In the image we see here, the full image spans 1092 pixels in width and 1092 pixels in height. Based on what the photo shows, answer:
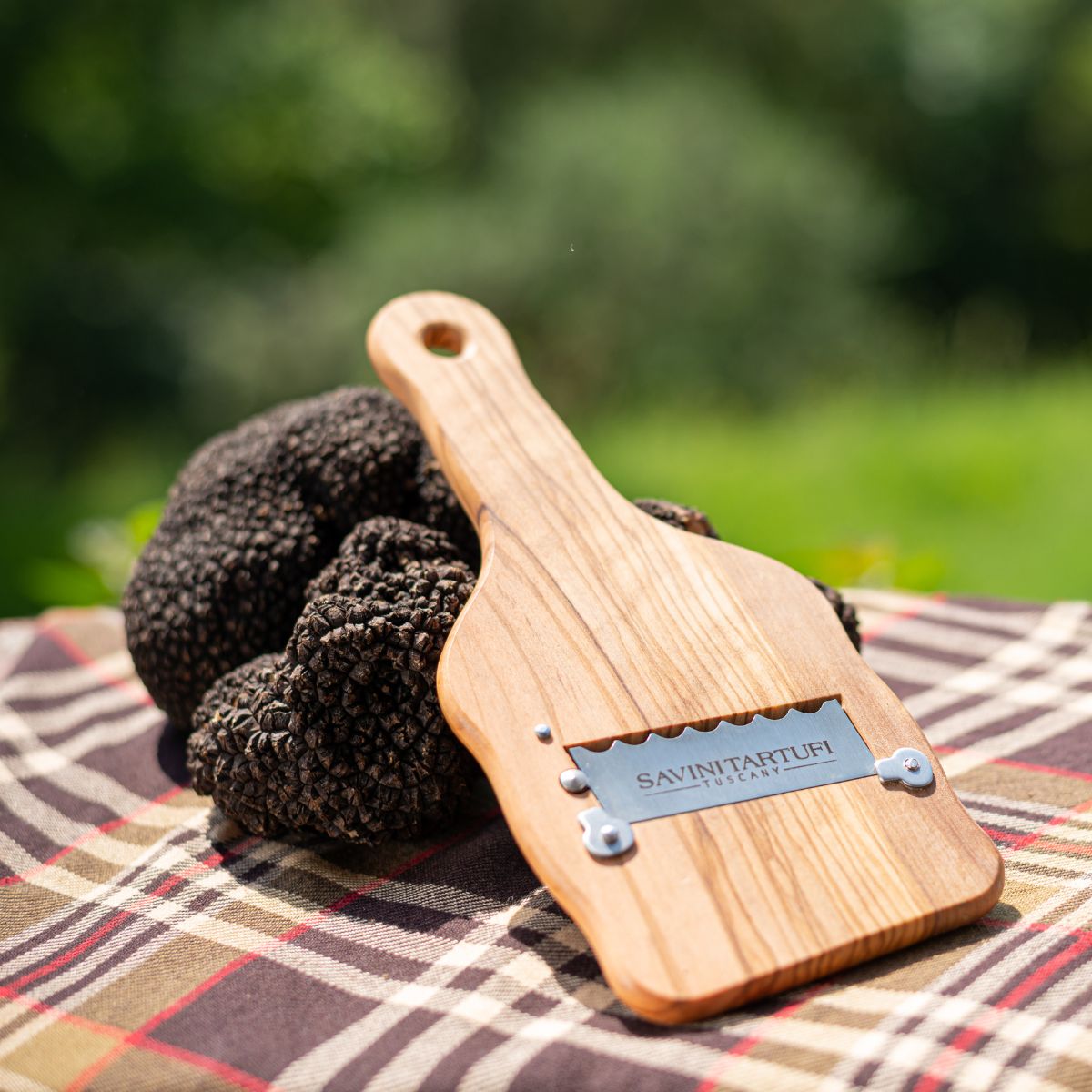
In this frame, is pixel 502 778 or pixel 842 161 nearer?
pixel 502 778

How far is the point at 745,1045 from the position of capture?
0.65m

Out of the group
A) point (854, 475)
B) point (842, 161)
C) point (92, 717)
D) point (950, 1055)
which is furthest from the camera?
point (842, 161)

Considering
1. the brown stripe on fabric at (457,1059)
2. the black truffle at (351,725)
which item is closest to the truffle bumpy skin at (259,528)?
the black truffle at (351,725)

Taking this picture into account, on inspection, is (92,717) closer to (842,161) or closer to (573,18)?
(842,161)

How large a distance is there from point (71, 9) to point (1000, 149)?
4549 millimetres

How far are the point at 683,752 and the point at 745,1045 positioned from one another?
0.21 m

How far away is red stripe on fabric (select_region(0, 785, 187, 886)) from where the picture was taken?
0.95 m

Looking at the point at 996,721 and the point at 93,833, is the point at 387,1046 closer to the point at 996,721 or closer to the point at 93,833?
the point at 93,833

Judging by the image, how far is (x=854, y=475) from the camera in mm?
3334

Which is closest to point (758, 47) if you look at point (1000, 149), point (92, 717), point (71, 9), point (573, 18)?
point (573, 18)

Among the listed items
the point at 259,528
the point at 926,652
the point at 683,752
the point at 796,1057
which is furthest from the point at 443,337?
the point at 796,1057

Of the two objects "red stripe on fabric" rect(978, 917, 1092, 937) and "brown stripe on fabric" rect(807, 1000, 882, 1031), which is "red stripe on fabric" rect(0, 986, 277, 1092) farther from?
"red stripe on fabric" rect(978, 917, 1092, 937)

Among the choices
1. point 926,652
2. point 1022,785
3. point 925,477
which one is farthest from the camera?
point 925,477

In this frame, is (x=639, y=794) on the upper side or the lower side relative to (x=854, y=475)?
upper
